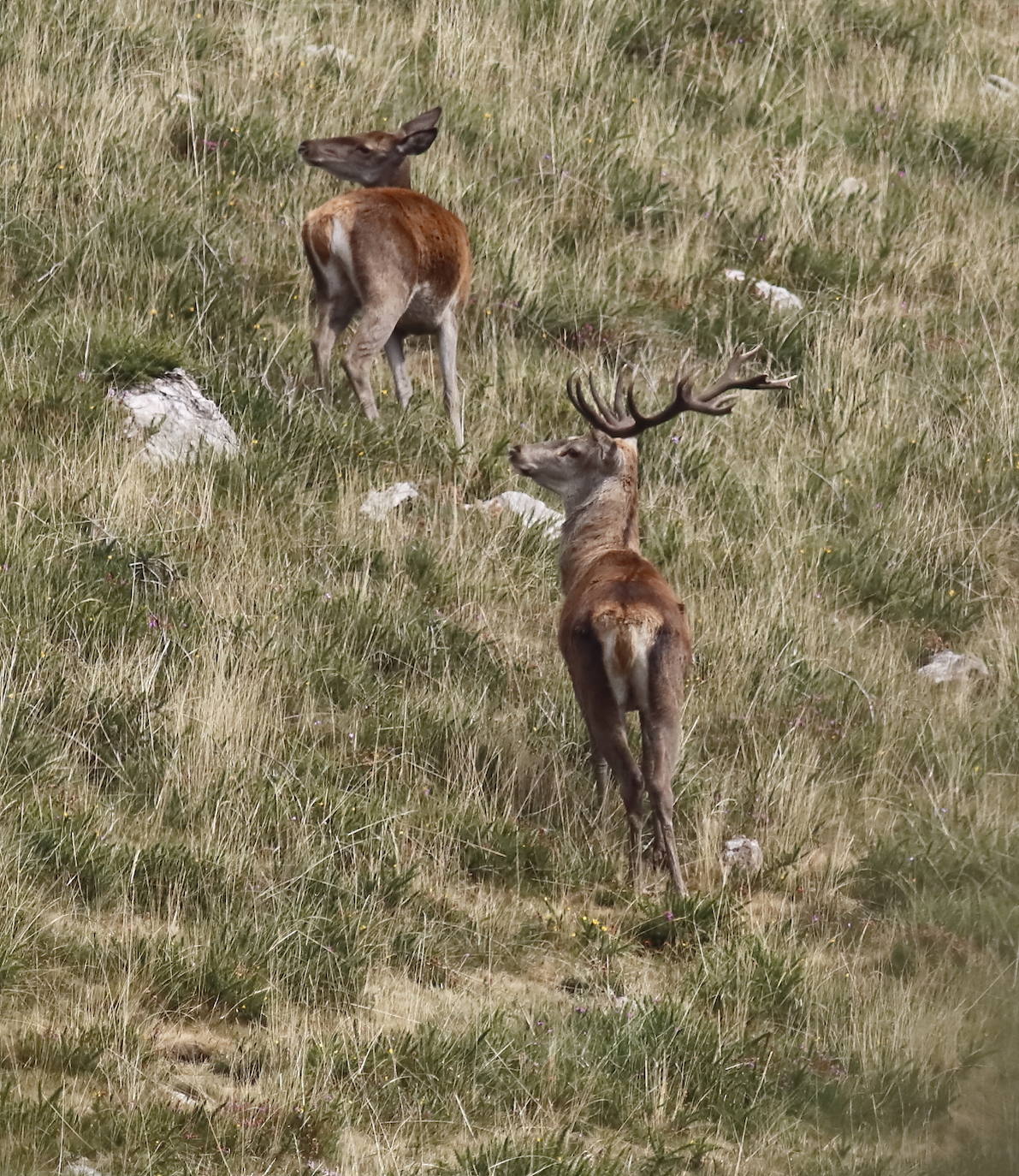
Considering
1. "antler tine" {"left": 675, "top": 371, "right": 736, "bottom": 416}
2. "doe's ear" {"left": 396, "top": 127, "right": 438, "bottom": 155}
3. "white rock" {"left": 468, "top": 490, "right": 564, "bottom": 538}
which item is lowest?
"white rock" {"left": 468, "top": 490, "right": 564, "bottom": 538}

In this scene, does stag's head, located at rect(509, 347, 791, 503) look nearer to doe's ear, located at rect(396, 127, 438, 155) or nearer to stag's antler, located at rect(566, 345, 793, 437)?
stag's antler, located at rect(566, 345, 793, 437)

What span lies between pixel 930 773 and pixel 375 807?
2.17 metres

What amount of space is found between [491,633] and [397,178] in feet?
12.1

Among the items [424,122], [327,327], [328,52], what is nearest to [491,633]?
[327,327]

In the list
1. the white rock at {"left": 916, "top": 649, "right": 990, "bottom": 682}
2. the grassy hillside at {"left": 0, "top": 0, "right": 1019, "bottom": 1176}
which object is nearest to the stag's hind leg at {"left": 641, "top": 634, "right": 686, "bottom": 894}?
the grassy hillside at {"left": 0, "top": 0, "right": 1019, "bottom": 1176}

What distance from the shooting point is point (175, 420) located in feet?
25.5

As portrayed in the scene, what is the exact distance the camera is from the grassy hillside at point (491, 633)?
14.6ft

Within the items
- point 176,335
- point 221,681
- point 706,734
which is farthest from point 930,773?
point 176,335

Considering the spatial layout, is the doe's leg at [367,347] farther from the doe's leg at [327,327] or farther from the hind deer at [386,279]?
the doe's leg at [327,327]

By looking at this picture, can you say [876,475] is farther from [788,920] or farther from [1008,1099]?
[1008,1099]

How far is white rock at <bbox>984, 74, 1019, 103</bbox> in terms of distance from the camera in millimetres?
13836

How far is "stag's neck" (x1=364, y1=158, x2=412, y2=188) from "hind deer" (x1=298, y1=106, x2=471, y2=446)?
504 millimetres

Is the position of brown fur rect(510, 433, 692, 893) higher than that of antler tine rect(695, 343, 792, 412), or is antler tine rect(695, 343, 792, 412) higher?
antler tine rect(695, 343, 792, 412)

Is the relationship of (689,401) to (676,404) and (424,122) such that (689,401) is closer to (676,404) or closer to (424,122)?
(676,404)
